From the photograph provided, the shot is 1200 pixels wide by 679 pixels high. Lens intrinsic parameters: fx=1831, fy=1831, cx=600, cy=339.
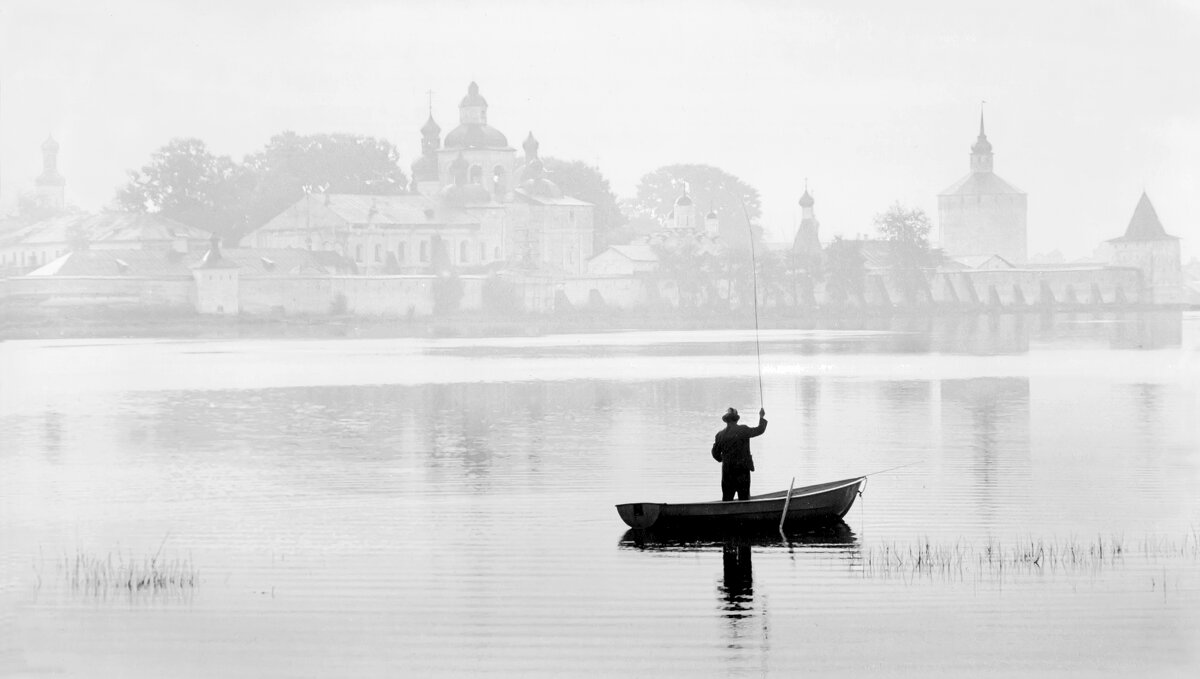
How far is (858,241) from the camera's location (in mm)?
91562

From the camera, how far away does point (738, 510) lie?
13.9m

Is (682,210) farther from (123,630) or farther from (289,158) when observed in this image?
(123,630)

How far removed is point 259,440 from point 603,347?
32.7m

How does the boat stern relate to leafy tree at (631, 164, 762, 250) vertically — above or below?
below

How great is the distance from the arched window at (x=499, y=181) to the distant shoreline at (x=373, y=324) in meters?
13.5

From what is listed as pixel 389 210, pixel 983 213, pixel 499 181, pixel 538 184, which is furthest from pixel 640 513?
pixel 983 213

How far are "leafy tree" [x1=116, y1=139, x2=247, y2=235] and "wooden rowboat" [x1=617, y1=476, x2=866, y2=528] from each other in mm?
75962

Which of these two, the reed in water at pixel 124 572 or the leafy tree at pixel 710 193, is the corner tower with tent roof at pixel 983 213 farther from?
the reed in water at pixel 124 572

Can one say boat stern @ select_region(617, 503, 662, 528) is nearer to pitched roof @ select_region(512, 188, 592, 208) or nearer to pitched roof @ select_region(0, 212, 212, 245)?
pitched roof @ select_region(0, 212, 212, 245)

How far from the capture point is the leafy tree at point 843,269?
88.9 metres

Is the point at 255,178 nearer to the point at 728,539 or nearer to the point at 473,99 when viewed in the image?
the point at 473,99

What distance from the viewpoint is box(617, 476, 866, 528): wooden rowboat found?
13875mm

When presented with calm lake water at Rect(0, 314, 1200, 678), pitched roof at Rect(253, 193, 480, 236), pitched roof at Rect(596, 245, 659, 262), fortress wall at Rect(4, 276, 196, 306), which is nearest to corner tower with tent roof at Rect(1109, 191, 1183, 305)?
pitched roof at Rect(596, 245, 659, 262)

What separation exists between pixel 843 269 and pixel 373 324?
24.8 meters
